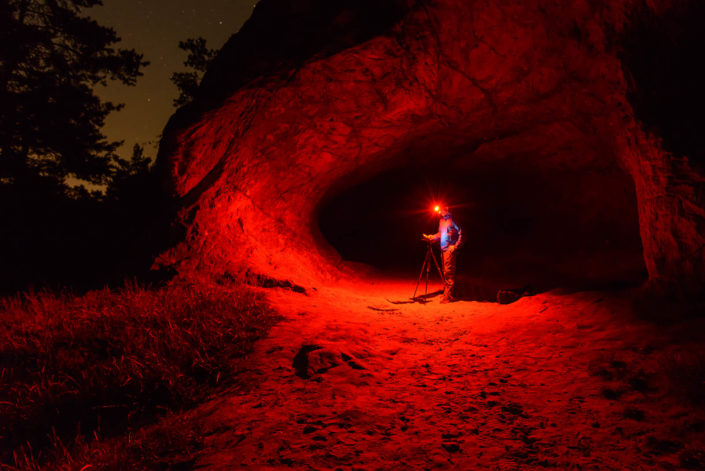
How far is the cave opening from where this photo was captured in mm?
9891

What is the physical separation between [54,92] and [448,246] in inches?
554

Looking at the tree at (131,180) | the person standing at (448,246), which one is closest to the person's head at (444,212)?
the person standing at (448,246)

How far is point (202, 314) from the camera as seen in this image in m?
5.06

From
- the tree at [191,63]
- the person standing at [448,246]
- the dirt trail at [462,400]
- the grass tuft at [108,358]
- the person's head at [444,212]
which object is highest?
the tree at [191,63]

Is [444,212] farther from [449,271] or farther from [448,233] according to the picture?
[449,271]

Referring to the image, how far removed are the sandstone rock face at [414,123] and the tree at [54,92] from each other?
7.16 m

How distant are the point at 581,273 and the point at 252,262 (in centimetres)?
845

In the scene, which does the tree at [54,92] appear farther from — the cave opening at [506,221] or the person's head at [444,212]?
the person's head at [444,212]

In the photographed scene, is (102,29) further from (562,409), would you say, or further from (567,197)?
(567,197)

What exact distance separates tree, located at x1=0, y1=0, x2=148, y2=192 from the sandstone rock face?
7.16 m

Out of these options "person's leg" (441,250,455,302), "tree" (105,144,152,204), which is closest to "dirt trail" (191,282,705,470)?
"person's leg" (441,250,455,302)

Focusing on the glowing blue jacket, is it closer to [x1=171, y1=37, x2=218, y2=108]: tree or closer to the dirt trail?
the dirt trail

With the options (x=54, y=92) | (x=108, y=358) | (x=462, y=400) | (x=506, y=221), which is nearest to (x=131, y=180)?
(x=54, y=92)

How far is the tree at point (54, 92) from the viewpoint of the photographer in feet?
36.5
